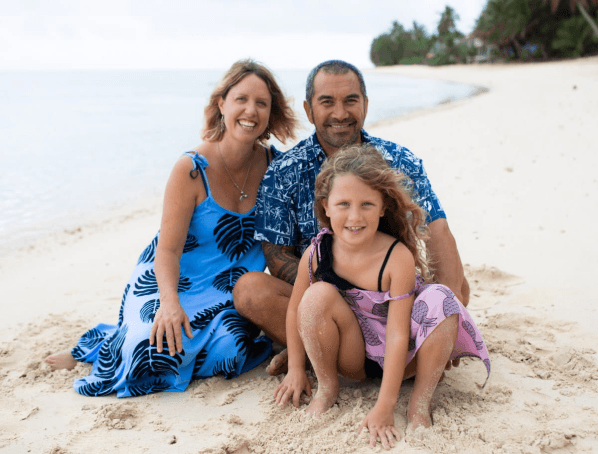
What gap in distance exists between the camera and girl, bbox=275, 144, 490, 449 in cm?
208

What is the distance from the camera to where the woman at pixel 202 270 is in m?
2.60

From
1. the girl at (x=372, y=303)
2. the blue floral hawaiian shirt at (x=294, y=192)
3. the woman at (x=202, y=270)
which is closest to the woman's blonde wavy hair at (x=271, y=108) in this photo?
the woman at (x=202, y=270)

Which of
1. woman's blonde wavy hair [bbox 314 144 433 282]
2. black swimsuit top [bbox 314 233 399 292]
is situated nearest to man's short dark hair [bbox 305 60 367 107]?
woman's blonde wavy hair [bbox 314 144 433 282]

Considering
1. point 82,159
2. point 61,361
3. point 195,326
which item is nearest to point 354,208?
point 195,326

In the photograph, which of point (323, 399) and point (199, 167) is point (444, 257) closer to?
point (323, 399)

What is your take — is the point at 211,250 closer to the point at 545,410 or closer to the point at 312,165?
the point at 312,165

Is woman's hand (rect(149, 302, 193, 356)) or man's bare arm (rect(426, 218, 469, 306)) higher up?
man's bare arm (rect(426, 218, 469, 306))

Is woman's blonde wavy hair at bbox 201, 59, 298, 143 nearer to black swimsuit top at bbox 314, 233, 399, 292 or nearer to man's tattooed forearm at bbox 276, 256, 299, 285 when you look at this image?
man's tattooed forearm at bbox 276, 256, 299, 285

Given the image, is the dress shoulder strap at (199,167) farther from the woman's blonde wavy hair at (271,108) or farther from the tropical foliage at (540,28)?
the tropical foliage at (540,28)

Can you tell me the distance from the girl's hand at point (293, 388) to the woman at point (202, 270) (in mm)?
370

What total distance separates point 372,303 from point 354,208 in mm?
397

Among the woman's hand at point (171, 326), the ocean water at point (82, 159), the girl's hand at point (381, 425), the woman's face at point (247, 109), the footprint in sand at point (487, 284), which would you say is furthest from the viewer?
the ocean water at point (82, 159)

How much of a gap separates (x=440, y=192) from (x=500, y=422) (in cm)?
406

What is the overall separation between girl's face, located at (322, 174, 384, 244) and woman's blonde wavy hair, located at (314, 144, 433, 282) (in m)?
0.03
